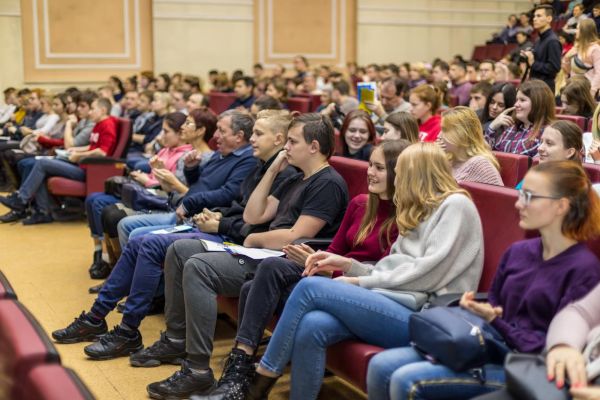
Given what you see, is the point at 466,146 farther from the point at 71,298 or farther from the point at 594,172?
the point at 71,298

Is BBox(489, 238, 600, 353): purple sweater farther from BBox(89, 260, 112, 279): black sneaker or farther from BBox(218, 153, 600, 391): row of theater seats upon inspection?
BBox(89, 260, 112, 279): black sneaker

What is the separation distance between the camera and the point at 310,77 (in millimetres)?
10977

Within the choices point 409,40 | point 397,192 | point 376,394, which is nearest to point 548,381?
point 376,394

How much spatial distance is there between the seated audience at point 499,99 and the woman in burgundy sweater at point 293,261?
2.23 m

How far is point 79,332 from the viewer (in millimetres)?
4078

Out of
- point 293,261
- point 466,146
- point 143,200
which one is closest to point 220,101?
point 143,200

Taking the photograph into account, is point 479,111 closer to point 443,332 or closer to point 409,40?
point 443,332

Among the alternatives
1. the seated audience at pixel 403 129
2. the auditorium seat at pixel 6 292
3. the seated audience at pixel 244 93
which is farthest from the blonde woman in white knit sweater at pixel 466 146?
the seated audience at pixel 244 93

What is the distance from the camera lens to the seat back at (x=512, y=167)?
3.85 meters

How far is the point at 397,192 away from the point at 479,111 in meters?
3.02

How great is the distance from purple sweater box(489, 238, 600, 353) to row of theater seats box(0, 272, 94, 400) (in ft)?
4.51

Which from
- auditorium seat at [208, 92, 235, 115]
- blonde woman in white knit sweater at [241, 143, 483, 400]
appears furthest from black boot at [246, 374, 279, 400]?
auditorium seat at [208, 92, 235, 115]

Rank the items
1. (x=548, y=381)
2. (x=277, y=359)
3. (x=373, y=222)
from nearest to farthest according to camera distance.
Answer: (x=548, y=381) < (x=277, y=359) < (x=373, y=222)

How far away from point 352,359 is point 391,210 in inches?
28.0
